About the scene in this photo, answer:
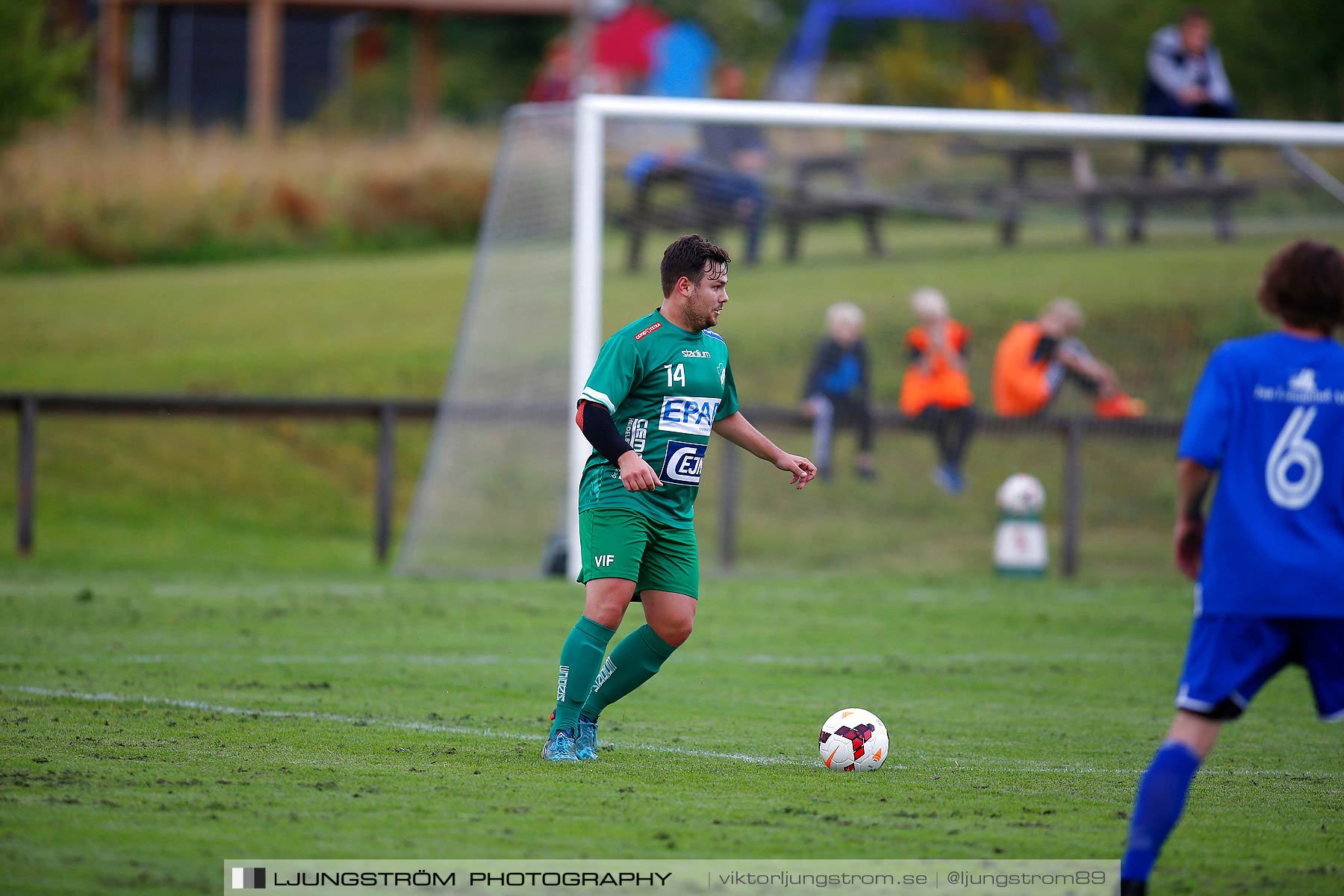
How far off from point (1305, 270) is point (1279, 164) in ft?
35.4

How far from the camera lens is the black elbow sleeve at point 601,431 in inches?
221

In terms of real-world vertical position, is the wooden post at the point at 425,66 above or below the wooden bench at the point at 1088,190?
above

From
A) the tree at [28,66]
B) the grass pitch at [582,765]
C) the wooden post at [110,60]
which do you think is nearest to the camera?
the grass pitch at [582,765]

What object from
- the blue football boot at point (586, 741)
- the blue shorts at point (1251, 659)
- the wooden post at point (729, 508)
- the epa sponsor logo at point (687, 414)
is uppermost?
the epa sponsor logo at point (687, 414)

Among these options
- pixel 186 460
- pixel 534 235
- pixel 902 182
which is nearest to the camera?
pixel 534 235

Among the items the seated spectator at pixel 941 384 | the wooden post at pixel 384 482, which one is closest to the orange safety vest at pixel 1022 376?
the seated spectator at pixel 941 384

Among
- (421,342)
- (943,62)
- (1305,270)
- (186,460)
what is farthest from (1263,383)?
(943,62)

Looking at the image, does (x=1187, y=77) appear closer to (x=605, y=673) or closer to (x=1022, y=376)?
(x=1022, y=376)

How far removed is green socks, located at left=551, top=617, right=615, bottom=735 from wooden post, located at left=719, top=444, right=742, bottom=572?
8.47 meters

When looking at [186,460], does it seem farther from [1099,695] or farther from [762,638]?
[1099,695]

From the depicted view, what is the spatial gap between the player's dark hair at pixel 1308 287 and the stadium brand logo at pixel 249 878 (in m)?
3.26

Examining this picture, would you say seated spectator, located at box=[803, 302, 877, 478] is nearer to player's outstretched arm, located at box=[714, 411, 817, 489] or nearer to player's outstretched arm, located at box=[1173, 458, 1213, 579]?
player's outstretched arm, located at box=[714, 411, 817, 489]

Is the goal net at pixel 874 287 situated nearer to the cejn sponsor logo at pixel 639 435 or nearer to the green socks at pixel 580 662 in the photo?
the cejn sponsor logo at pixel 639 435

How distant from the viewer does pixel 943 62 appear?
92.8ft
